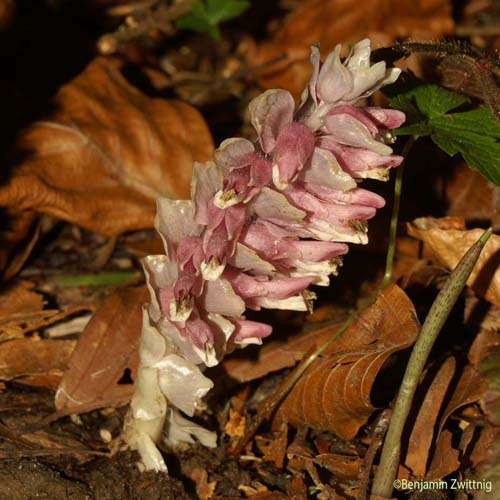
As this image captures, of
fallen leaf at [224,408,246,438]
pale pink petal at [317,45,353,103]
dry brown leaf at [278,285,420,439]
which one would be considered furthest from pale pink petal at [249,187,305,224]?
fallen leaf at [224,408,246,438]

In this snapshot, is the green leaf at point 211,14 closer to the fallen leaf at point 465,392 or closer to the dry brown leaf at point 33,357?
the dry brown leaf at point 33,357

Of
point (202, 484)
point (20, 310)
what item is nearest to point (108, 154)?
point (20, 310)

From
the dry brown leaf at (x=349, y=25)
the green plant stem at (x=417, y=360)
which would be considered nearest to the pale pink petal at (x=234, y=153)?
the green plant stem at (x=417, y=360)

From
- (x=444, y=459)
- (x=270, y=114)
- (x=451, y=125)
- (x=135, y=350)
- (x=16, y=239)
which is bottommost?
(x=444, y=459)

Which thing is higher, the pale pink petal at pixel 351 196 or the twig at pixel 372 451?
the pale pink petal at pixel 351 196

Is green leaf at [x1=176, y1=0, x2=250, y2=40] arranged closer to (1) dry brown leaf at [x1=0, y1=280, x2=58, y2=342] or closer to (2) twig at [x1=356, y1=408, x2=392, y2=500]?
(1) dry brown leaf at [x1=0, y1=280, x2=58, y2=342]

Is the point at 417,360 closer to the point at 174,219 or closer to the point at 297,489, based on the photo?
the point at 297,489
